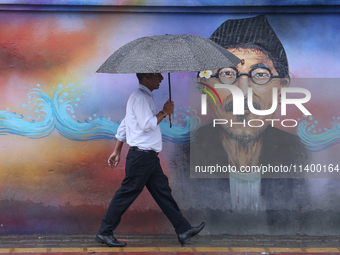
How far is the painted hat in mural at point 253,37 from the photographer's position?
4.97 metres

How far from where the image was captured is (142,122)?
4141mm

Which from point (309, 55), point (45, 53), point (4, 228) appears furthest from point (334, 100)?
point (4, 228)

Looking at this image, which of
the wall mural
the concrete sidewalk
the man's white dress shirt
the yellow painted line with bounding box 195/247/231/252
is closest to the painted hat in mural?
the wall mural

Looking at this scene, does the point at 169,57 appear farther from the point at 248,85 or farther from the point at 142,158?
the point at 248,85

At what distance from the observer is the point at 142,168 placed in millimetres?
4297

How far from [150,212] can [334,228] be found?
229 centimetres

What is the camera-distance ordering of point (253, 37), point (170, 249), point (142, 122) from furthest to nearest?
point (253, 37) < point (170, 249) < point (142, 122)

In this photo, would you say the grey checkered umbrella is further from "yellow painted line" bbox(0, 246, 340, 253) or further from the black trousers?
"yellow painted line" bbox(0, 246, 340, 253)

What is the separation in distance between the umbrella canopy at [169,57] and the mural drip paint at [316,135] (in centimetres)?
167

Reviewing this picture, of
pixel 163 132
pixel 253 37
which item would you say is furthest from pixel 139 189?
pixel 253 37

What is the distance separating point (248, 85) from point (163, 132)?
1.20 metres

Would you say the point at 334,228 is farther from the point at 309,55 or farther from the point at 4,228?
the point at 4,228

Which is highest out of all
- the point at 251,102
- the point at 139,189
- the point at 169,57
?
the point at 169,57

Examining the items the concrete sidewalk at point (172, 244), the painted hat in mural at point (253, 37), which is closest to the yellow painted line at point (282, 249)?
the concrete sidewalk at point (172, 244)
